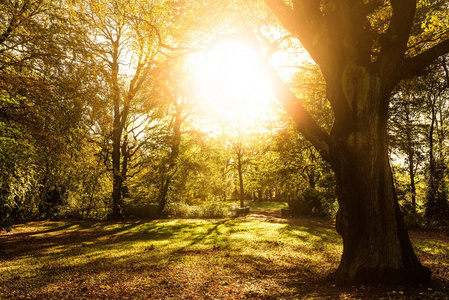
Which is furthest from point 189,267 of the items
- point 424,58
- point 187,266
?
point 424,58

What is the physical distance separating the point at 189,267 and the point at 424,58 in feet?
25.2

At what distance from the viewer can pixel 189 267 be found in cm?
705

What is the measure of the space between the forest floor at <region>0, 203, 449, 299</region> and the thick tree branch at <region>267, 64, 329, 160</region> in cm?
306

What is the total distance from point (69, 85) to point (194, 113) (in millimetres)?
16904

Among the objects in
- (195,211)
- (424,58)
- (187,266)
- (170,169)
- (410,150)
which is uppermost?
(424,58)

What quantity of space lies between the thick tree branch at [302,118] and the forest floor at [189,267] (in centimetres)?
306

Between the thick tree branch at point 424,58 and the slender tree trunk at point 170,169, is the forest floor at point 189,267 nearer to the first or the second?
the thick tree branch at point 424,58

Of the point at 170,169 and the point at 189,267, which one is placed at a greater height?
the point at 170,169

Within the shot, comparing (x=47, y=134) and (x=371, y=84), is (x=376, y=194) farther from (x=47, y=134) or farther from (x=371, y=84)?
(x=47, y=134)

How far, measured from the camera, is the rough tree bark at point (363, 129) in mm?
4906

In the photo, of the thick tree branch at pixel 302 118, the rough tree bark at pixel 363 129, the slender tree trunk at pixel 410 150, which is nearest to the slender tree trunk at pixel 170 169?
the thick tree branch at pixel 302 118

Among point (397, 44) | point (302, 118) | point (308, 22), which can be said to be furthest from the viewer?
point (302, 118)

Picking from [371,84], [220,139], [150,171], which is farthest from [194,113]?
[371,84]

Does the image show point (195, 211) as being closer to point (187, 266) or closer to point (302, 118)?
point (187, 266)
